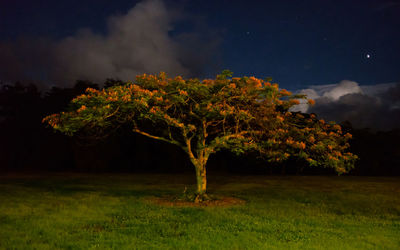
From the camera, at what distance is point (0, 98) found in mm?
57875

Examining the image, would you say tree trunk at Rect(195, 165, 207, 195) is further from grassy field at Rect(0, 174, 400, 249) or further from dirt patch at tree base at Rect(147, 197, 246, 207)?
grassy field at Rect(0, 174, 400, 249)

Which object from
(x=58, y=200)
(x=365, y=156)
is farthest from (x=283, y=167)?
(x=58, y=200)

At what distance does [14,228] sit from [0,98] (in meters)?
54.1

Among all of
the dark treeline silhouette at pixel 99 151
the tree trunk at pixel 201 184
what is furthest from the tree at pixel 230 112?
the dark treeline silhouette at pixel 99 151

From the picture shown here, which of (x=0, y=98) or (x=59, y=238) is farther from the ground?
(x=0, y=98)

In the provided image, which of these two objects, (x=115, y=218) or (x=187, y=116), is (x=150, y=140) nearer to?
(x=187, y=116)

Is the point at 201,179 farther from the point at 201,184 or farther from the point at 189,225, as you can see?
the point at 189,225

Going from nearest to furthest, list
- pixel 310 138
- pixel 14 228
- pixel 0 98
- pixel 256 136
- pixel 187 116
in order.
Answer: pixel 14 228
pixel 310 138
pixel 256 136
pixel 187 116
pixel 0 98

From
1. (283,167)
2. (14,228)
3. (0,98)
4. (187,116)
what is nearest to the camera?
(14,228)

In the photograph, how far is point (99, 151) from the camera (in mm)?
50906

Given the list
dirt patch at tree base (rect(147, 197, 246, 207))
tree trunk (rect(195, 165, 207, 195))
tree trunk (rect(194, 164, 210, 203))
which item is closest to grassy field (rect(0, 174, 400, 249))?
dirt patch at tree base (rect(147, 197, 246, 207))

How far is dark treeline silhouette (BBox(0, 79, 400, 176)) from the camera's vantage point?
5156 centimetres

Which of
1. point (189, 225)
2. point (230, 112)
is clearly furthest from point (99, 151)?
point (189, 225)

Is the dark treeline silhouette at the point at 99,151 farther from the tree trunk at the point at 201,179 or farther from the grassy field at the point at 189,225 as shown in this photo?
the grassy field at the point at 189,225
